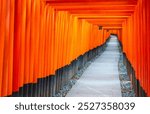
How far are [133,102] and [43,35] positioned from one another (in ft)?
16.6

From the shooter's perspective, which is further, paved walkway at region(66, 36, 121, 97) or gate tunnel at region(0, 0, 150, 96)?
paved walkway at region(66, 36, 121, 97)

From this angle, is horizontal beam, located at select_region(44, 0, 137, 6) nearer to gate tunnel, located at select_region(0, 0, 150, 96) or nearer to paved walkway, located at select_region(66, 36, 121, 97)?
gate tunnel, located at select_region(0, 0, 150, 96)

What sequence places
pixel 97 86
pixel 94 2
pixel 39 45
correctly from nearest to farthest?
pixel 39 45
pixel 94 2
pixel 97 86

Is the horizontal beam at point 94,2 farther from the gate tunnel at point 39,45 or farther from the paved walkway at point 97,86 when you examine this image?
the paved walkway at point 97,86

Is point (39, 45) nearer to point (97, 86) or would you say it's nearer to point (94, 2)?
point (94, 2)

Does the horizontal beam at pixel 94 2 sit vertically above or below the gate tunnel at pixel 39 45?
above

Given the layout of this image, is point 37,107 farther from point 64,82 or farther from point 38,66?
point 64,82

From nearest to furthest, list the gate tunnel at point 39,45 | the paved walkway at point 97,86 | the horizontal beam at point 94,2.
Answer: the gate tunnel at point 39,45, the horizontal beam at point 94,2, the paved walkway at point 97,86

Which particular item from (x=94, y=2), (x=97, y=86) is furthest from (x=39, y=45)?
(x=97, y=86)

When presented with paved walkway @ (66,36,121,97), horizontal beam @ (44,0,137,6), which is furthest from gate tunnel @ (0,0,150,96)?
paved walkway @ (66,36,121,97)

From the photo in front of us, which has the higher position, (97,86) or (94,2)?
(94,2)

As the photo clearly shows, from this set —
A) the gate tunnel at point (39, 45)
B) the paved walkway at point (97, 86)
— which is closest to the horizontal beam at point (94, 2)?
the gate tunnel at point (39, 45)

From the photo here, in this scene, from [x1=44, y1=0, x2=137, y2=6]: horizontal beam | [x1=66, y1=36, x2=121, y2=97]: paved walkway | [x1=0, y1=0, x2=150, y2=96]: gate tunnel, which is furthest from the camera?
[x1=66, y1=36, x2=121, y2=97]: paved walkway

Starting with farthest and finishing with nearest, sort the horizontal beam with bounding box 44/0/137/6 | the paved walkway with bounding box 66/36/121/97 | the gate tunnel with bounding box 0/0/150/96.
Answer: the paved walkway with bounding box 66/36/121/97, the horizontal beam with bounding box 44/0/137/6, the gate tunnel with bounding box 0/0/150/96
